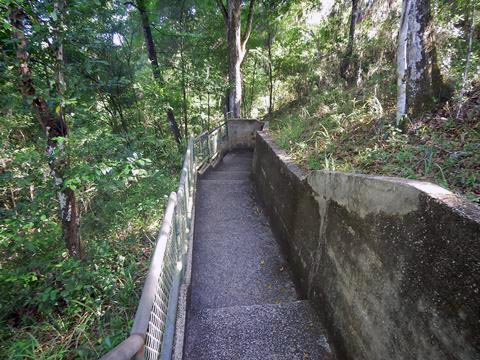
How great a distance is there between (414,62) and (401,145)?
1215mm

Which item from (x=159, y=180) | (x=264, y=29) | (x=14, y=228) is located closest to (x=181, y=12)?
(x=264, y=29)

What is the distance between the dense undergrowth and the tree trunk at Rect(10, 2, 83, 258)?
185 millimetres

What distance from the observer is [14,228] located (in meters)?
2.57

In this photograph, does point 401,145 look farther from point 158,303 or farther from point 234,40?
point 234,40

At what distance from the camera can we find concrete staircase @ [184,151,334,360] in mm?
2318

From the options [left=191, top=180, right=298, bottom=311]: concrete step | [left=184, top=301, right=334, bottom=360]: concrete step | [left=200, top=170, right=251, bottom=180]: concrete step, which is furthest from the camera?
[left=200, top=170, right=251, bottom=180]: concrete step

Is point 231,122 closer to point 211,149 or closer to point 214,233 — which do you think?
point 211,149

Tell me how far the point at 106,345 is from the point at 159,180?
375 cm

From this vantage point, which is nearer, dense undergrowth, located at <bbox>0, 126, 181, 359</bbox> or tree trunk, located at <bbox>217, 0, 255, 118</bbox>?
dense undergrowth, located at <bbox>0, 126, 181, 359</bbox>

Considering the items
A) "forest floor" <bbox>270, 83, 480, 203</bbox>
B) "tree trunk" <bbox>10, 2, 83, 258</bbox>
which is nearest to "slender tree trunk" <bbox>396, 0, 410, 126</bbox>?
"forest floor" <bbox>270, 83, 480, 203</bbox>

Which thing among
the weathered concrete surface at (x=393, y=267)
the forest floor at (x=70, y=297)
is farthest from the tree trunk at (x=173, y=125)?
the weathered concrete surface at (x=393, y=267)

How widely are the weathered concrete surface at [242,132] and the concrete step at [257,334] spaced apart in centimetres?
785

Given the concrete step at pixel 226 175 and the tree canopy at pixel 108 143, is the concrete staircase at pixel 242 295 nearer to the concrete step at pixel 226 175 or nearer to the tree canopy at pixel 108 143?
the tree canopy at pixel 108 143

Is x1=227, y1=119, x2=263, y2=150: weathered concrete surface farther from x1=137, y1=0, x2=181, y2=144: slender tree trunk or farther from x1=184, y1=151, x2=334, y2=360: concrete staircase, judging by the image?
x1=184, y1=151, x2=334, y2=360: concrete staircase
